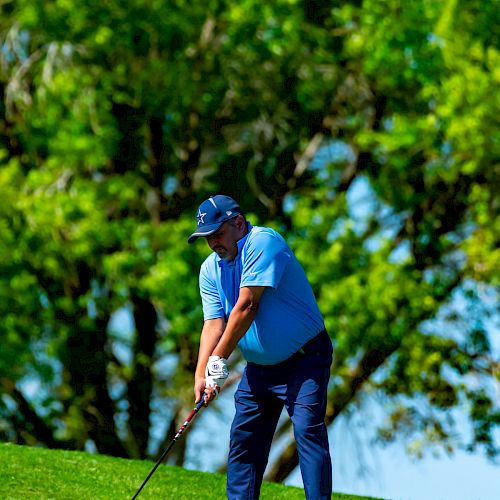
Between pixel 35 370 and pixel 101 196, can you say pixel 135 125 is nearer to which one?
pixel 101 196

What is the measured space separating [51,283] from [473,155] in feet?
24.9

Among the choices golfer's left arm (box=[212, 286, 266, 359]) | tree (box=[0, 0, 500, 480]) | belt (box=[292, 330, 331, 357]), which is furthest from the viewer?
tree (box=[0, 0, 500, 480])

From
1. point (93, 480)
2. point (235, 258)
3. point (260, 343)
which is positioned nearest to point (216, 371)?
point (260, 343)

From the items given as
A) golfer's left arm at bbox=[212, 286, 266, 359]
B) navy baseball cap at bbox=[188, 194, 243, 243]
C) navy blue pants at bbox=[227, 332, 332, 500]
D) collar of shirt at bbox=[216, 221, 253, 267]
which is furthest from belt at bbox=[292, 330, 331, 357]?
navy baseball cap at bbox=[188, 194, 243, 243]

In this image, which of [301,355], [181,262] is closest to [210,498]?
[301,355]

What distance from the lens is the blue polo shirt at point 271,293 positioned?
6441 millimetres

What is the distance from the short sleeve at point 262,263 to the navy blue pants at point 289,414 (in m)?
0.54

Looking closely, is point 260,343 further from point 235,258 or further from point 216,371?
point 235,258

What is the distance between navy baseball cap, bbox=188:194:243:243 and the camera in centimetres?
642

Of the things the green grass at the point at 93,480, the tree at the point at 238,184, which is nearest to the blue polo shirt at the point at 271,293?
the green grass at the point at 93,480

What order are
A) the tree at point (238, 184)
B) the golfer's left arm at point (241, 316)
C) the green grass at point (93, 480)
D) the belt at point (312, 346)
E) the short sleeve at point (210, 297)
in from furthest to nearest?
the tree at point (238, 184) → the green grass at point (93, 480) → the short sleeve at point (210, 297) → the belt at point (312, 346) → the golfer's left arm at point (241, 316)

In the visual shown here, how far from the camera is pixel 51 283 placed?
63.4ft

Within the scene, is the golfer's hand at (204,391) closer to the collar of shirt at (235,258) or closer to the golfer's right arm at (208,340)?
the golfer's right arm at (208,340)

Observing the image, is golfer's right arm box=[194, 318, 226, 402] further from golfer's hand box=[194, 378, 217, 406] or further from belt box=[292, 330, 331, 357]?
belt box=[292, 330, 331, 357]
